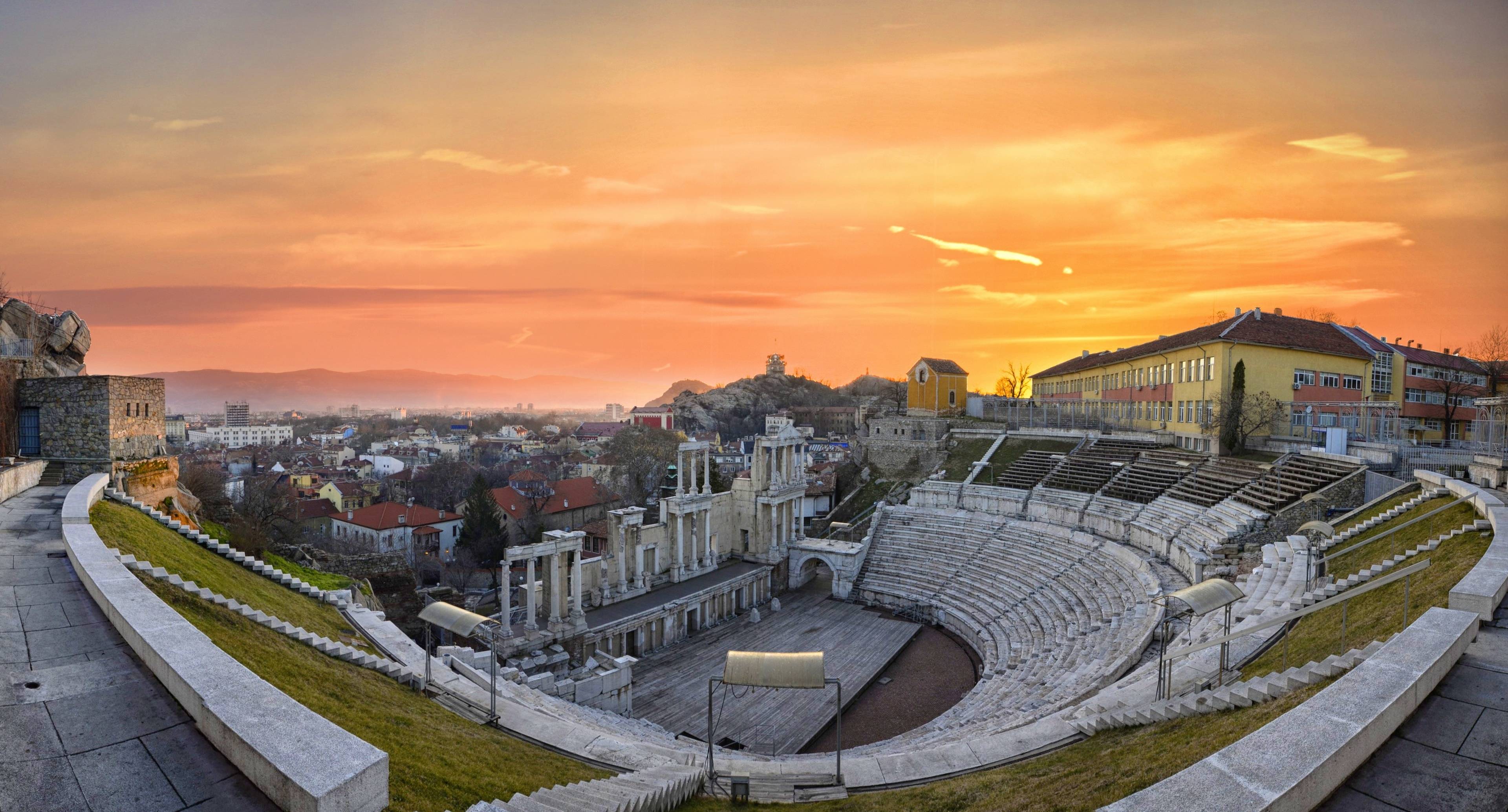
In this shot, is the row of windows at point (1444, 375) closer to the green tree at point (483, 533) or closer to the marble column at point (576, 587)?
the marble column at point (576, 587)

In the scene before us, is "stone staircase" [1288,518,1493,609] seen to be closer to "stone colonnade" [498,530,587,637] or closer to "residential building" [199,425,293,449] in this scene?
"stone colonnade" [498,530,587,637]

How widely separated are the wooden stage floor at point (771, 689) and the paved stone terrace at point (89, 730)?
33.7 feet

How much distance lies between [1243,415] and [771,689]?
27356mm

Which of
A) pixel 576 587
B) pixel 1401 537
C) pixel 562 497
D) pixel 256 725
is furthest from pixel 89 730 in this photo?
pixel 562 497

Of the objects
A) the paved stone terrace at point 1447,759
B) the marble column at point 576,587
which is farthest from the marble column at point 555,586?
the paved stone terrace at point 1447,759

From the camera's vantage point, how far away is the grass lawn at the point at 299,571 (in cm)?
1902

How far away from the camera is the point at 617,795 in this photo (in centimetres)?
849

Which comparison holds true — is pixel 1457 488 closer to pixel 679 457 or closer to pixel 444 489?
pixel 679 457

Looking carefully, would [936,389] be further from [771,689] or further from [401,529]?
[771,689]

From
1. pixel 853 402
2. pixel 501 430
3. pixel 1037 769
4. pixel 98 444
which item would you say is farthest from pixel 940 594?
pixel 501 430

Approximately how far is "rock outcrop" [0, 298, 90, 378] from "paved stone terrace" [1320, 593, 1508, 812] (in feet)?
94.3

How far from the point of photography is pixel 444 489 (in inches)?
2502

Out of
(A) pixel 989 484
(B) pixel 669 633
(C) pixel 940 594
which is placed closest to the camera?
(B) pixel 669 633

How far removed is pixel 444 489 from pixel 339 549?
960 inches
